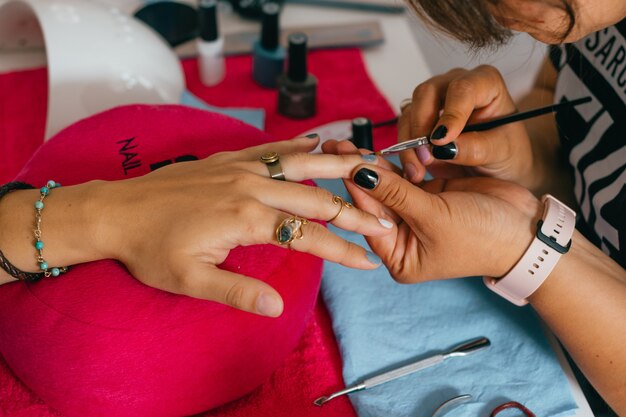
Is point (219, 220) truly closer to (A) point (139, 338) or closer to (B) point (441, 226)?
(A) point (139, 338)

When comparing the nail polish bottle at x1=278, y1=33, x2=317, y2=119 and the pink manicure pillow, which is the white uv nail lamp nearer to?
the nail polish bottle at x1=278, y1=33, x2=317, y2=119

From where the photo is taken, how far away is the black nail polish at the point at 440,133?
716 millimetres

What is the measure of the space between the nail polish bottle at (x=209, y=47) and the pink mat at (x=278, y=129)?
0.8 inches

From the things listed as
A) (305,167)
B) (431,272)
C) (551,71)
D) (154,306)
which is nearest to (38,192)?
(154,306)

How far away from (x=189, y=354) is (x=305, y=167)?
9.3 inches

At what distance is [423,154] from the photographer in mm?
756

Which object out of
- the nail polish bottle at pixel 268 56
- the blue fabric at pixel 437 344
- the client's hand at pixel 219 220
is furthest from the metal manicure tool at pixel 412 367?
the nail polish bottle at pixel 268 56

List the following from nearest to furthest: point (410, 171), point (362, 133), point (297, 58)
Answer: point (410, 171), point (362, 133), point (297, 58)

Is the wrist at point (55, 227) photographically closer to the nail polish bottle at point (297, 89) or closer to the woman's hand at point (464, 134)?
the woman's hand at point (464, 134)

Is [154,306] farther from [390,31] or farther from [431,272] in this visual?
[390,31]

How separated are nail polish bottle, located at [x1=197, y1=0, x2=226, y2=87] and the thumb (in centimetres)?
58

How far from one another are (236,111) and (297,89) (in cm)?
12

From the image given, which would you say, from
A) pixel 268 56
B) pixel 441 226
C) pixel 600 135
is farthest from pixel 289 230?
pixel 268 56

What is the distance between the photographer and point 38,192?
2.13 feet
